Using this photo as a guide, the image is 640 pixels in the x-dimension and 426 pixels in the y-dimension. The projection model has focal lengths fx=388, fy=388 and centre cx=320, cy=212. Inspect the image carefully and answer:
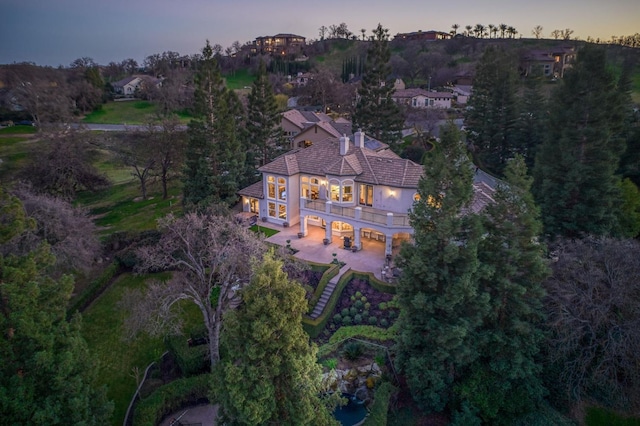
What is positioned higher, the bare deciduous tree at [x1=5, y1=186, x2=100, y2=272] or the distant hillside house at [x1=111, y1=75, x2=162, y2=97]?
the distant hillside house at [x1=111, y1=75, x2=162, y2=97]

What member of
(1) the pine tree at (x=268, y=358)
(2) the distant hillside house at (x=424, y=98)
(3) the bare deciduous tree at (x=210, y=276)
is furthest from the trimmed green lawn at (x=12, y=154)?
(2) the distant hillside house at (x=424, y=98)

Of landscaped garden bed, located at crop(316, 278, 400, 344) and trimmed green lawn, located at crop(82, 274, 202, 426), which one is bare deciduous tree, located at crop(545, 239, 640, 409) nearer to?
landscaped garden bed, located at crop(316, 278, 400, 344)

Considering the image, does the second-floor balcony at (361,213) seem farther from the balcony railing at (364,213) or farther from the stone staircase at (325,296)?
the stone staircase at (325,296)

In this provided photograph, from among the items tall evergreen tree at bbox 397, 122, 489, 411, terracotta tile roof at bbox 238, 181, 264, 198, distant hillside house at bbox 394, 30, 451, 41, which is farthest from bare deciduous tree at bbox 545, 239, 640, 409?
distant hillside house at bbox 394, 30, 451, 41

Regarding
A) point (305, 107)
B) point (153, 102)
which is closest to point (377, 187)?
point (305, 107)

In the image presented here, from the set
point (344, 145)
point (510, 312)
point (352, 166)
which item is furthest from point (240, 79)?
point (510, 312)
